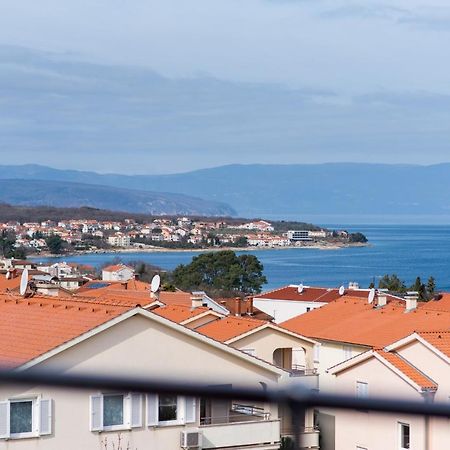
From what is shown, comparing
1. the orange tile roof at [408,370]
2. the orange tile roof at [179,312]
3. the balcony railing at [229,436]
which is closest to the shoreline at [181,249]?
the orange tile roof at [179,312]

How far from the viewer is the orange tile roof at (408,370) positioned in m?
13.6

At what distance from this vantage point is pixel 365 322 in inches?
782

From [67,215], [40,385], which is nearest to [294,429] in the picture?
[40,385]

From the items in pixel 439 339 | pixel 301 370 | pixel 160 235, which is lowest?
pixel 301 370

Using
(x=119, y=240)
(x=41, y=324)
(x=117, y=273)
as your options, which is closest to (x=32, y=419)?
(x=41, y=324)

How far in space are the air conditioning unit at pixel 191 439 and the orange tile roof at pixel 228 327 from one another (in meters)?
5.75

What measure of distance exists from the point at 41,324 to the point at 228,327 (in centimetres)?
613

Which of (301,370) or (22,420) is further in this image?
(301,370)

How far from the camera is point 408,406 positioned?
138cm

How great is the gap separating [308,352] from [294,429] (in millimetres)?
15610

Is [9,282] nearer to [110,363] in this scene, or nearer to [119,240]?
[110,363]

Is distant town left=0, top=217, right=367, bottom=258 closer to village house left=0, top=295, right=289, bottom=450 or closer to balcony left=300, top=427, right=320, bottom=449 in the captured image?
village house left=0, top=295, right=289, bottom=450

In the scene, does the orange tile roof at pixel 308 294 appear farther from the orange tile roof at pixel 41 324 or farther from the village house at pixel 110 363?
the village house at pixel 110 363

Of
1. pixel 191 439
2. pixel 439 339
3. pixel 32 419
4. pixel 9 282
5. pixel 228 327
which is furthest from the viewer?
pixel 9 282
